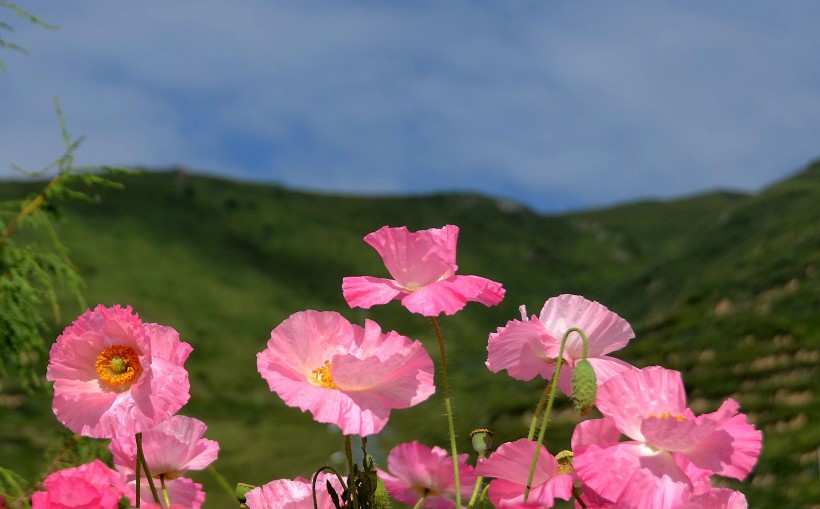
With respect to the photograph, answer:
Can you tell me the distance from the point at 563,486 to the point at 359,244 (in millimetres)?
98407

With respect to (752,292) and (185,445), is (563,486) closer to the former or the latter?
(185,445)

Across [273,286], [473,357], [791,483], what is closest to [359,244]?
[273,286]

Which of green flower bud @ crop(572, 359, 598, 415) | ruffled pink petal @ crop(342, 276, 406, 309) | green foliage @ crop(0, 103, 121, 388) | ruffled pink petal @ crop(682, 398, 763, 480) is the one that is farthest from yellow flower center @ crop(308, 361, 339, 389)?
green foliage @ crop(0, 103, 121, 388)

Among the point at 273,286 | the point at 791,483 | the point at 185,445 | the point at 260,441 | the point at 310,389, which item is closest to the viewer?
the point at 310,389

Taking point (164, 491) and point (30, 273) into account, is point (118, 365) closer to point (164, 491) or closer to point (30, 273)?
point (164, 491)

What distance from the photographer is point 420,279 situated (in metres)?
1.81

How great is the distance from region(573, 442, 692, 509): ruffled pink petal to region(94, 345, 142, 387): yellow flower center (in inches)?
35.5

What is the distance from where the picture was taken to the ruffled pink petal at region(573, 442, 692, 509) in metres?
1.57

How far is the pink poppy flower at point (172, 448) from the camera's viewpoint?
2.00 meters

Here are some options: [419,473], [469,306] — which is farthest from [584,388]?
[469,306]

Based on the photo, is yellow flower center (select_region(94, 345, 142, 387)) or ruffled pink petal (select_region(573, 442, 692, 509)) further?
yellow flower center (select_region(94, 345, 142, 387))

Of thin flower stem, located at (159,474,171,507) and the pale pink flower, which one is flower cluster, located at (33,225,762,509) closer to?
thin flower stem, located at (159,474,171,507)

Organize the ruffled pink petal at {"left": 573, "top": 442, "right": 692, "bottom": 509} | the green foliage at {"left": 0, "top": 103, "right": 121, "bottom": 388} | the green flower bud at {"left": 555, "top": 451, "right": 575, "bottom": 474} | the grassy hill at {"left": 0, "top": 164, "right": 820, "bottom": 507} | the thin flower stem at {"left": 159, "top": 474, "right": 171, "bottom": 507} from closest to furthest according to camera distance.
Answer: the ruffled pink petal at {"left": 573, "top": 442, "right": 692, "bottom": 509} → the green flower bud at {"left": 555, "top": 451, "right": 575, "bottom": 474} → the thin flower stem at {"left": 159, "top": 474, "right": 171, "bottom": 507} → the green foliage at {"left": 0, "top": 103, "right": 121, "bottom": 388} → the grassy hill at {"left": 0, "top": 164, "right": 820, "bottom": 507}

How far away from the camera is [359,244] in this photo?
99938 mm
